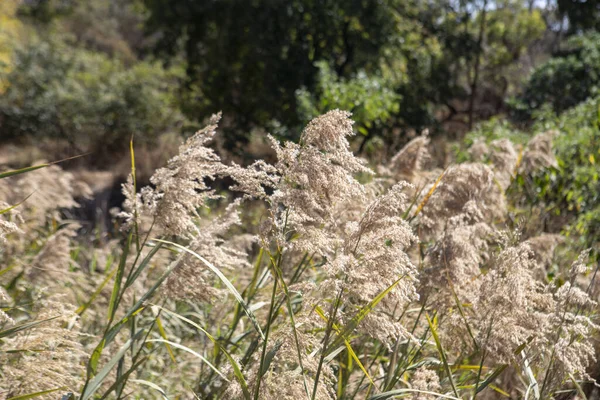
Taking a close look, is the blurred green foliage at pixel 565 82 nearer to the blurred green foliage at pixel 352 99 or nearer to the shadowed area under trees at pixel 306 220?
the shadowed area under trees at pixel 306 220

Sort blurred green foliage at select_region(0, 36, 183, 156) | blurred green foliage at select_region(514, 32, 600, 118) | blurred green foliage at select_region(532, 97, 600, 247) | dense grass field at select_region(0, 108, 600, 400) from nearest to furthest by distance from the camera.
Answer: dense grass field at select_region(0, 108, 600, 400), blurred green foliage at select_region(532, 97, 600, 247), blurred green foliage at select_region(514, 32, 600, 118), blurred green foliage at select_region(0, 36, 183, 156)

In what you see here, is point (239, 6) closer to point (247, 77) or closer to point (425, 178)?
point (247, 77)

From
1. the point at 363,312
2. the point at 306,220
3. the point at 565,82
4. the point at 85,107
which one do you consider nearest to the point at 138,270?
the point at 306,220

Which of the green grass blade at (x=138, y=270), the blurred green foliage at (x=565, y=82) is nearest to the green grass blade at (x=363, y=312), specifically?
the green grass blade at (x=138, y=270)

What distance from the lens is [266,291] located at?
318 centimetres

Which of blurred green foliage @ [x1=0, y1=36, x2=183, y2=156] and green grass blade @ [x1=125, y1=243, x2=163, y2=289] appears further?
blurred green foliage @ [x1=0, y1=36, x2=183, y2=156]

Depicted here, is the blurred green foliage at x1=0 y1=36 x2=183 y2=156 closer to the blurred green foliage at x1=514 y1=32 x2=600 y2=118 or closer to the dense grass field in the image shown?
the blurred green foliage at x1=514 y1=32 x2=600 y2=118

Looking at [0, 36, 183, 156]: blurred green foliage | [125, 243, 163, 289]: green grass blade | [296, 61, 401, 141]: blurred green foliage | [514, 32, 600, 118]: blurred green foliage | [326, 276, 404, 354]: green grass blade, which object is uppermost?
[0, 36, 183, 156]: blurred green foliage

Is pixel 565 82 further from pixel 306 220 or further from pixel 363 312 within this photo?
pixel 363 312

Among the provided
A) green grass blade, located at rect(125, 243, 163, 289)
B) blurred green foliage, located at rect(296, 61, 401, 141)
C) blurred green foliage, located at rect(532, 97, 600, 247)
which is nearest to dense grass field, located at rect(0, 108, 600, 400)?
green grass blade, located at rect(125, 243, 163, 289)

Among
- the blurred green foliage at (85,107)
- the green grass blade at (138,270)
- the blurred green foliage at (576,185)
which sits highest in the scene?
the blurred green foliage at (85,107)

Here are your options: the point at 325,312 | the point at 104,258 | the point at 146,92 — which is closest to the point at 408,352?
the point at 325,312

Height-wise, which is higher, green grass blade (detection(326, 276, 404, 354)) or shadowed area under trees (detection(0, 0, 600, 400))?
shadowed area under trees (detection(0, 0, 600, 400))

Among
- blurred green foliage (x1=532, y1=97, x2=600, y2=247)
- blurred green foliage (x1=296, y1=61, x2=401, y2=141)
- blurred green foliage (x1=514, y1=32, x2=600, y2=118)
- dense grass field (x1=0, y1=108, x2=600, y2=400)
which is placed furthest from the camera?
blurred green foliage (x1=514, y1=32, x2=600, y2=118)
